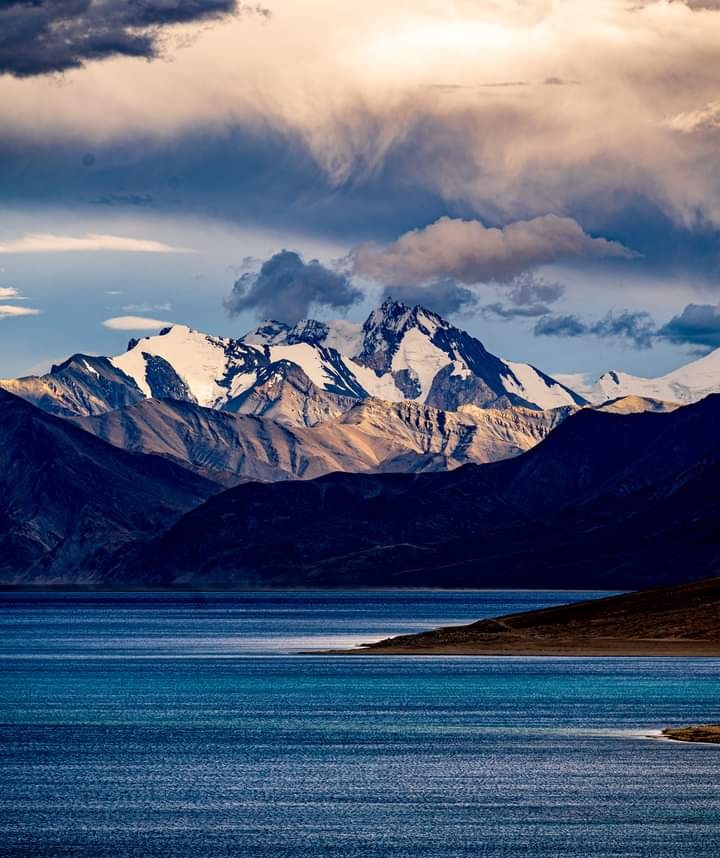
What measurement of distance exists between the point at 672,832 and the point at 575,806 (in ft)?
27.8

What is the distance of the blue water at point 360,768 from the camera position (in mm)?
70750

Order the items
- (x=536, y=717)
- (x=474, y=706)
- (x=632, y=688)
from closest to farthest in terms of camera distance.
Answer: (x=536, y=717) → (x=474, y=706) → (x=632, y=688)

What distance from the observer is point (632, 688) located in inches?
5733

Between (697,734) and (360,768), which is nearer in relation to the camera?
(360,768)

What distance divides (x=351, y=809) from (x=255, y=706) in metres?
54.7

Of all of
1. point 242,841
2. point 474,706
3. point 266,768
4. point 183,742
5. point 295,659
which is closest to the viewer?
point 242,841

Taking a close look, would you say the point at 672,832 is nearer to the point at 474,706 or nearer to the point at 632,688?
the point at 474,706

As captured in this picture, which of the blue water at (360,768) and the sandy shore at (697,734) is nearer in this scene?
the blue water at (360,768)

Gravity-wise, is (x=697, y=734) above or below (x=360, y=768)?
below

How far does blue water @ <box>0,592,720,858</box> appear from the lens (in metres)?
70.8

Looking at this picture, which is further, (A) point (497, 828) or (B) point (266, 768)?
(B) point (266, 768)

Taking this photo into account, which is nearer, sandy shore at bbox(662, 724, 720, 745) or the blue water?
the blue water

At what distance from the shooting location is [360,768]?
93375 millimetres

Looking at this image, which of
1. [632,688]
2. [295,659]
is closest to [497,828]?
[632,688]
